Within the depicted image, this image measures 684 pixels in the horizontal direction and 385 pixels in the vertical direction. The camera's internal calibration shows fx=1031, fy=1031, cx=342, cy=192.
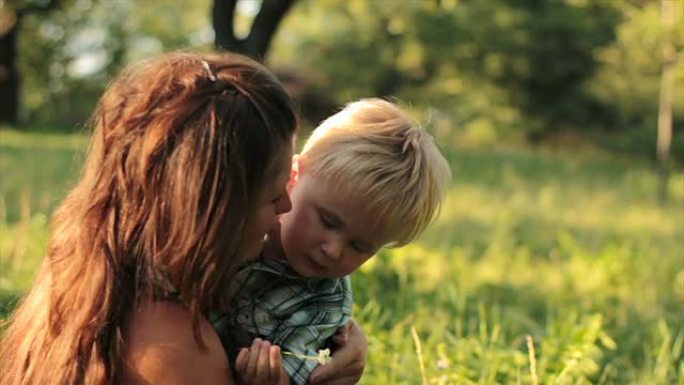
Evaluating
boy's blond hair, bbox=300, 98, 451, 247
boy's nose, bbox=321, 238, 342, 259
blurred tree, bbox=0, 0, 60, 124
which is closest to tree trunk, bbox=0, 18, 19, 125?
blurred tree, bbox=0, 0, 60, 124

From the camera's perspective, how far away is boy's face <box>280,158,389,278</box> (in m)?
2.32

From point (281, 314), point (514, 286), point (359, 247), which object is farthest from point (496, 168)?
point (281, 314)

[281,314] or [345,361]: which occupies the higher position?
[281,314]

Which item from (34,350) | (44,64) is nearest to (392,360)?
(34,350)

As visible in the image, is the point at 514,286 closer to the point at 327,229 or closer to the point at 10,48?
the point at 327,229

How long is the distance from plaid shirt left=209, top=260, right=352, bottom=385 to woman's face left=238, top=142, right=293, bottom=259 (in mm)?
259

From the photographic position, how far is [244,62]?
6.54ft

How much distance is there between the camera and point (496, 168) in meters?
13.8

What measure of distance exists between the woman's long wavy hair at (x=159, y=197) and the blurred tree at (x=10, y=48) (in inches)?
834

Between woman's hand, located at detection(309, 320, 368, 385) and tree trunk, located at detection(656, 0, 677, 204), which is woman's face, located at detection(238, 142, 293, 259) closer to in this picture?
woman's hand, located at detection(309, 320, 368, 385)

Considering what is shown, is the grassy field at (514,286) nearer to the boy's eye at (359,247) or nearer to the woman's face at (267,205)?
the boy's eye at (359,247)

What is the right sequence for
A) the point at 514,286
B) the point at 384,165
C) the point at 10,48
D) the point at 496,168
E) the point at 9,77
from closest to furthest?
the point at 384,165 < the point at 514,286 < the point at 496,168 < the point at 9,77 < the point at 10,48

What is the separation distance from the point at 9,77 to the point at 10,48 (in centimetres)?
78

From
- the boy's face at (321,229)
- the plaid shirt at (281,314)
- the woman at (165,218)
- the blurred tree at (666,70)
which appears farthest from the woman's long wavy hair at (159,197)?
the blurred tree at (666,70)
